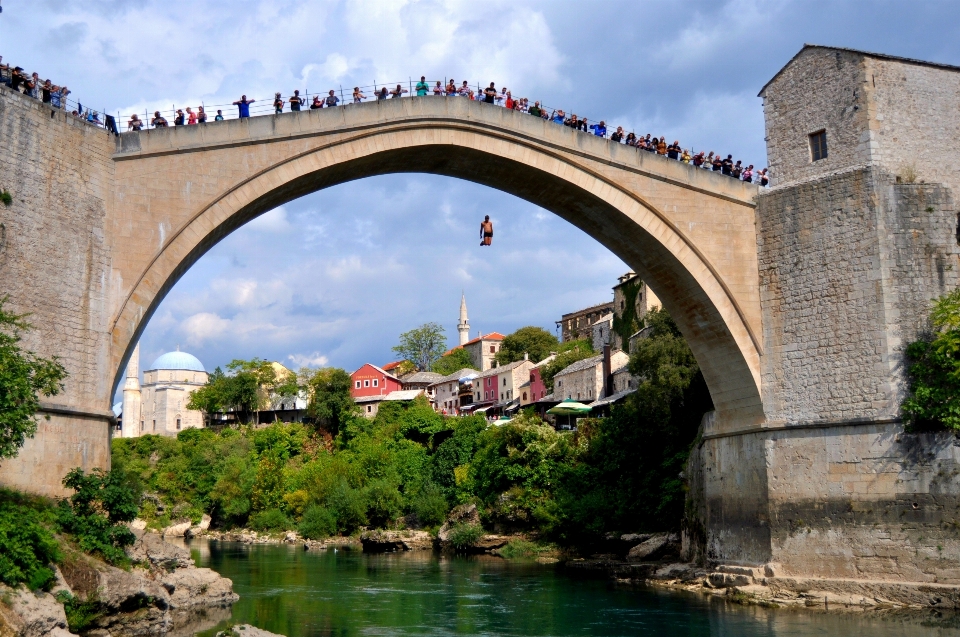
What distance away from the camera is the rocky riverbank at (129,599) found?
10.1 m

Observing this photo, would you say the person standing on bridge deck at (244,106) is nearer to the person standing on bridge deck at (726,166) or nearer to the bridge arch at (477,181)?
the bridge arch at (477,181)

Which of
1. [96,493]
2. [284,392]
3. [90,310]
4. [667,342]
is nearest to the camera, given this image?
[96,493]

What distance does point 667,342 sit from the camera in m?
26.4

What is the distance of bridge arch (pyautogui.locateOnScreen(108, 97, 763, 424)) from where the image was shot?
47.4 feet

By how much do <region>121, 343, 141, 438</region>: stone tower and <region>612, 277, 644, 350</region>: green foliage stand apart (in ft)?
117

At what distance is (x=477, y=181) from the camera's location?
18203mm

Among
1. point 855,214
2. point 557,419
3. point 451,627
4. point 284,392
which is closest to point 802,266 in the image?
point 855,214

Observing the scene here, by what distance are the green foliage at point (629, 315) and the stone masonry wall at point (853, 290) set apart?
25.0 m

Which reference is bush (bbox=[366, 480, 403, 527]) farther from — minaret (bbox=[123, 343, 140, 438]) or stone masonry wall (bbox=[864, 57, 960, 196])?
minaret (bbox=[123, 343, 140, 438])

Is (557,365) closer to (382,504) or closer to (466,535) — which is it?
(382,504)

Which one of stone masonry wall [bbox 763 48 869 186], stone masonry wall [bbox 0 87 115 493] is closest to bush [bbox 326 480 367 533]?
stone masonry wall [bbox 0 87 115 493]

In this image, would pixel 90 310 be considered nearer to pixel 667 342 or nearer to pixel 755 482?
pixel 755 482

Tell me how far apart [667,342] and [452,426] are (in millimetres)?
15585

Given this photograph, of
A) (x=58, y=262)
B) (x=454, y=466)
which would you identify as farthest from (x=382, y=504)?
(x=58, y=262)
